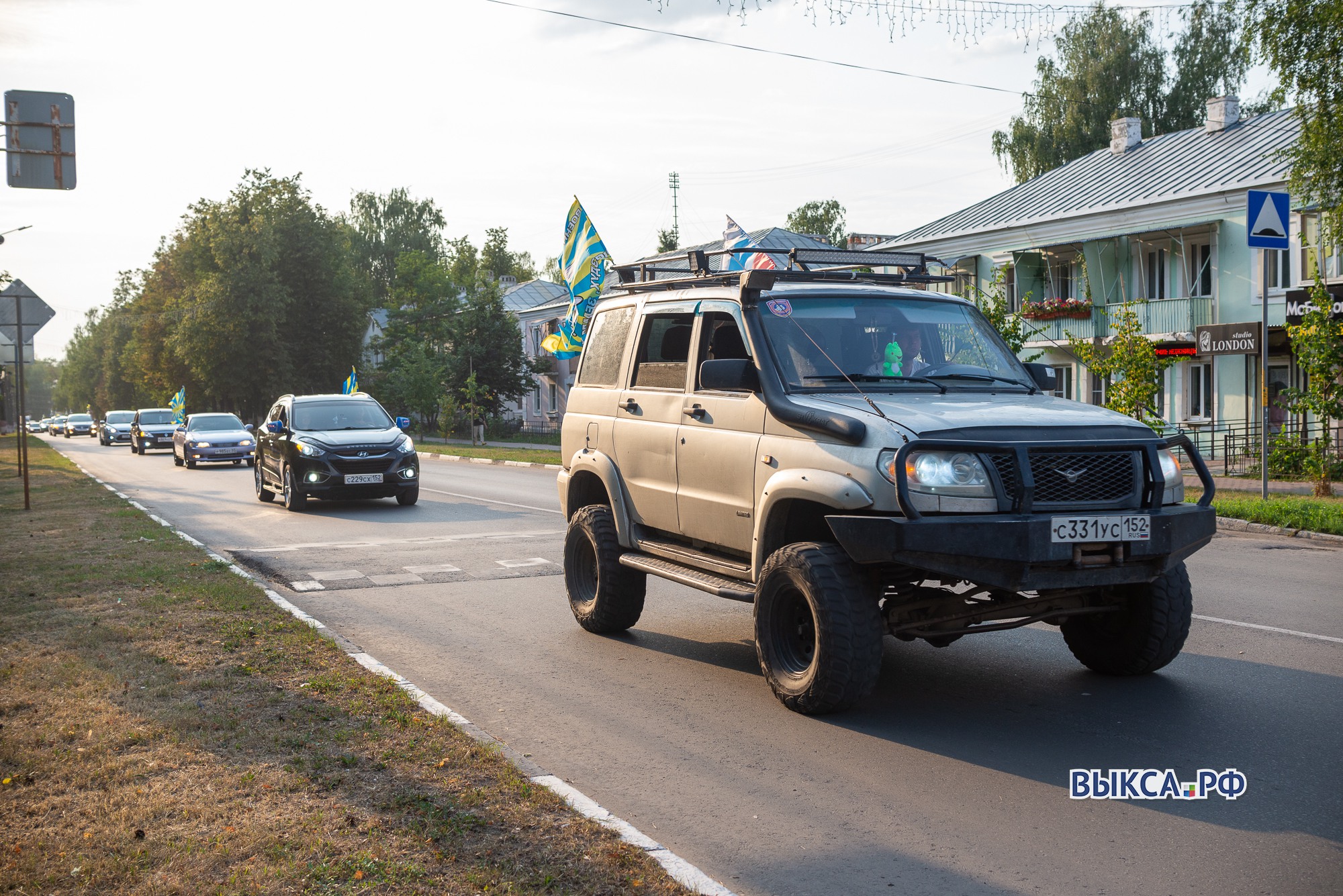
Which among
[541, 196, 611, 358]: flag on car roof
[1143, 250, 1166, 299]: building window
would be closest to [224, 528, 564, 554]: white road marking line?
[541, 196, 611, 358]: flag on car roof

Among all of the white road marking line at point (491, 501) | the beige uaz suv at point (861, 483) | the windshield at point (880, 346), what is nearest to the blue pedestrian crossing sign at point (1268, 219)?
the beige uaz suv at point (861, 483)

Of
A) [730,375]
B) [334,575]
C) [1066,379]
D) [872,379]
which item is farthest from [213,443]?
[872,379]

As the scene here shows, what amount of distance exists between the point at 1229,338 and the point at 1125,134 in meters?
10.6

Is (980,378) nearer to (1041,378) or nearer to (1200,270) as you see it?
(1041,378)

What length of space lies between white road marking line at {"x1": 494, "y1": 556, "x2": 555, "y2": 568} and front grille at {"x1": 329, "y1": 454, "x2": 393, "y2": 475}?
6.62 meters

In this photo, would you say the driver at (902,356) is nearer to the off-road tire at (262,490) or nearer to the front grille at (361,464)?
the front grille at (361,464)

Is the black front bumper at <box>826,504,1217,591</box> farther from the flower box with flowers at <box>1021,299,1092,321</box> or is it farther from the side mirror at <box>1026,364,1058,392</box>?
the flower box with flowers at <box>1021,299,1092,321</box>

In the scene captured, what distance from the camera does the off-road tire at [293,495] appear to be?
17.3m

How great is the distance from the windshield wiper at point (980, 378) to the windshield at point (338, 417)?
13781mm

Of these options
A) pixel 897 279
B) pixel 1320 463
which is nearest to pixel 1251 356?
pixel 1320 463

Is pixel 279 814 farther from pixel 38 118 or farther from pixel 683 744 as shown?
pixel 38 118

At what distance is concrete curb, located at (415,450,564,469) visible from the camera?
29.8 m

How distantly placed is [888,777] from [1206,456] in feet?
88.0

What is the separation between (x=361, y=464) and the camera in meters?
17.4
